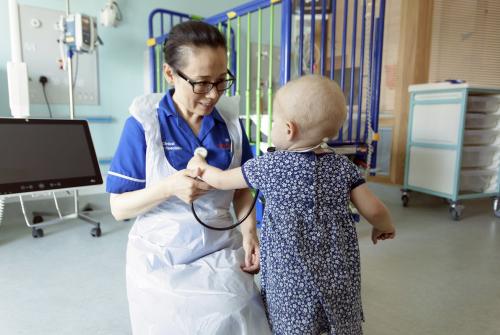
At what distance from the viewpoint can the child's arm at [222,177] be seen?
0.81 metres

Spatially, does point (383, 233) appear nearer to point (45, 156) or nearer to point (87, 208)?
point (45, 156)

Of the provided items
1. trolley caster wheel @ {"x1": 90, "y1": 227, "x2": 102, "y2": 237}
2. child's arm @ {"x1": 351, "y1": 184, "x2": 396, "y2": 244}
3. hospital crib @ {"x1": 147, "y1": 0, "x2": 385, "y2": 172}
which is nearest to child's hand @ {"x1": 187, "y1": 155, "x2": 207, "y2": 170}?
child's arm @ {"x1": 351, "y1": 184, "x2": 396, "y2": 244}

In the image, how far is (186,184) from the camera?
0.84 meters

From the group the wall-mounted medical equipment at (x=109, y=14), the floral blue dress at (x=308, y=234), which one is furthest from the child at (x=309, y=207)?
the wall-mounted medical equipment at (x=109, y=14)

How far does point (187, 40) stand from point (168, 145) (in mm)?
269

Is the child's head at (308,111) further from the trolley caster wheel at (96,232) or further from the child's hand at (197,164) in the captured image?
the trolley caster wheel at (96,232)

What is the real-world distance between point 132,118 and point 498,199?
3.05 metres

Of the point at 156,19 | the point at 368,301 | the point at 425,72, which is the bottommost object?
the point at 368,301

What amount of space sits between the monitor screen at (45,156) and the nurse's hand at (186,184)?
1515mm

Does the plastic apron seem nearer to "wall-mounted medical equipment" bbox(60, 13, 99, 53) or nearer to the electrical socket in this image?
"wall-mounted medical equipment" bbox(60, 13, 99, 53)

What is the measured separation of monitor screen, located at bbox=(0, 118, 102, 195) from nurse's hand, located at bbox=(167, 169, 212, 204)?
4.97 ft

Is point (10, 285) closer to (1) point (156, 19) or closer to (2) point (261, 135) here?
(2) point (261, 135)

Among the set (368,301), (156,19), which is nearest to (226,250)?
(368,301)

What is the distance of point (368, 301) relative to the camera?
1591mm
